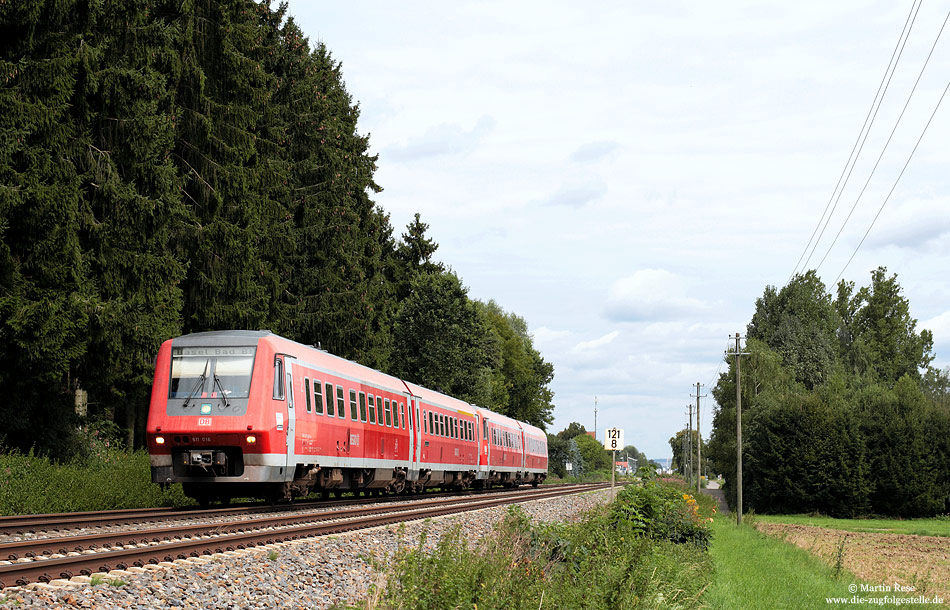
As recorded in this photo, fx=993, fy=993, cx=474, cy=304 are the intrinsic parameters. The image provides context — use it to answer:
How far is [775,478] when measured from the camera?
5791 cm

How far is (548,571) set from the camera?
1287 cm

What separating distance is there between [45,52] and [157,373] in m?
8.14

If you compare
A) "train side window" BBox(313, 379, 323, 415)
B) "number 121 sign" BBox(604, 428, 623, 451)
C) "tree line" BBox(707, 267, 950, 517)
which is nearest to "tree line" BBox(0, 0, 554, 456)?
"train side window" BBox(313, 379, 323, 415)

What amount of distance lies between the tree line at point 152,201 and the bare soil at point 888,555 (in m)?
17.5

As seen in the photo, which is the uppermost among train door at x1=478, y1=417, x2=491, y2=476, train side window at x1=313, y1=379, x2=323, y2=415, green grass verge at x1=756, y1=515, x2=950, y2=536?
train side window at x1=313, y1=379, x2=323, y2=415

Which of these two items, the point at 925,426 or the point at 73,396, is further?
the point at 925,426

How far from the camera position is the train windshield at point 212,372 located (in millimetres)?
18625

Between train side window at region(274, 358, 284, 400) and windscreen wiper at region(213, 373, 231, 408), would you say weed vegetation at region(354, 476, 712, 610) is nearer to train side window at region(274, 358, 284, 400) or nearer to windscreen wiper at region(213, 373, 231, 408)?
train side window at region(274, 358, 284, 400)

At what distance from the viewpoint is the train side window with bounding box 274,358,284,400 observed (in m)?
19.0

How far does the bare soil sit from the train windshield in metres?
13.4

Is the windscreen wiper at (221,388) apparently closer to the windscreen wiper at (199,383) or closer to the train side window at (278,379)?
the windscreen wiper at (199,383)

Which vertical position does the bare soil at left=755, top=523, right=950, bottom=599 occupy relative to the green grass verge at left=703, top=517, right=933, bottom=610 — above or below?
below

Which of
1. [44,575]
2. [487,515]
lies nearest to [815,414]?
[487,515]

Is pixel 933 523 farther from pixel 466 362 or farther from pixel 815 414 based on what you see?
pixel 466 362
